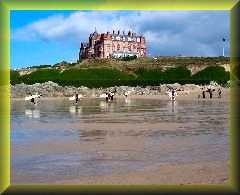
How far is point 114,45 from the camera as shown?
155 m

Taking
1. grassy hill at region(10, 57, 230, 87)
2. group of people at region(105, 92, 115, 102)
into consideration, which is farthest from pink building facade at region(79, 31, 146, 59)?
group of people at region(105, 92, 115, 102)

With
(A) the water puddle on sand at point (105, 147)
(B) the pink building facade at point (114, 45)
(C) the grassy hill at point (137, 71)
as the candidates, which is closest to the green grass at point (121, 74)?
(C) the grassy hill at point (137, 71)

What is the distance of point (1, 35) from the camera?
27.1 feet

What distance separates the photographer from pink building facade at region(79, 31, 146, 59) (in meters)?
149

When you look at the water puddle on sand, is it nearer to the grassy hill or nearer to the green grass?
the grassy hill

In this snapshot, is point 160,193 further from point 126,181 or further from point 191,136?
point 191,136

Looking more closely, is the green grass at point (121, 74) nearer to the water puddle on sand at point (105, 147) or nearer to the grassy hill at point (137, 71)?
the grassy hill at point (137, 71)

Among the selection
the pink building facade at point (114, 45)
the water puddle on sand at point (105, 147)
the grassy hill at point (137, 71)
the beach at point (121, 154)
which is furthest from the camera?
the pink building facade at point (114, 45)

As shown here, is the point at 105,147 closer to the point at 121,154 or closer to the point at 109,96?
the point at 121,154

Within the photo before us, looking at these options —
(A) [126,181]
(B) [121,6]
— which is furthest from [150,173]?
(B) [121,6]

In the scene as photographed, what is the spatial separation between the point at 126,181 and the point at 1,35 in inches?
172

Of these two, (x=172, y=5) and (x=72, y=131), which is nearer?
(x=172, y=5)

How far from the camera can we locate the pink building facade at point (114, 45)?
149 metres

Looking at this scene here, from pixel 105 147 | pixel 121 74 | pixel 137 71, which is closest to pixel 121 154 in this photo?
pixel 105 147
